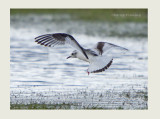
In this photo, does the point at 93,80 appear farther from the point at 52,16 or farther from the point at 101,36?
the point at 52,16

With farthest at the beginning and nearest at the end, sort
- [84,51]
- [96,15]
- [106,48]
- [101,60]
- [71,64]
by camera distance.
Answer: [96,15] → [71,64] → [106,48] → [84,51] → [101,60]

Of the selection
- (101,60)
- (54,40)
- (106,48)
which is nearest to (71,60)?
(106,48)

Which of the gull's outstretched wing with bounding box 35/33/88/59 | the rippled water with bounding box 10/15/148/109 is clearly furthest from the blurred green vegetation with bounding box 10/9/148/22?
the gull's outstretched wing with bounding box 35/33/88/59

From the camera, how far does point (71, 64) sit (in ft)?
43.2

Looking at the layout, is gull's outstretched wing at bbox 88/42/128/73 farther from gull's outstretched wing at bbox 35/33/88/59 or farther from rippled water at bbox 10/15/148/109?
rippled water at bbox 10/15/148/109

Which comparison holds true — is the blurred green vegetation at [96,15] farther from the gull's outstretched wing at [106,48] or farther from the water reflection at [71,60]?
the gull's outstretched wing at [106,48]

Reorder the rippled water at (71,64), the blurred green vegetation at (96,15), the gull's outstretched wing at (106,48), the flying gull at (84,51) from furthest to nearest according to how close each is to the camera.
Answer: the blurred green vegetation at (96,15) → the rippled water at (71,64) → the gull's outstretched wing at (106,48) → the flying gull at (84,51)

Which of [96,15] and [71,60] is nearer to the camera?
[71,60]

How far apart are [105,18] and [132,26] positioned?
323cm

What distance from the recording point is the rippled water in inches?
403

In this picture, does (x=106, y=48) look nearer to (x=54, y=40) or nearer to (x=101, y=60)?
(x=101, y=60)

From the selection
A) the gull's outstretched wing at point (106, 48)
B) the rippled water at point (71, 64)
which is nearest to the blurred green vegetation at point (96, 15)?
the rippled water at point (71, 64)

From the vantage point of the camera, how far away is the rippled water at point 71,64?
33.6ft

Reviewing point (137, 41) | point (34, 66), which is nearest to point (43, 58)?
point (34, 66)
